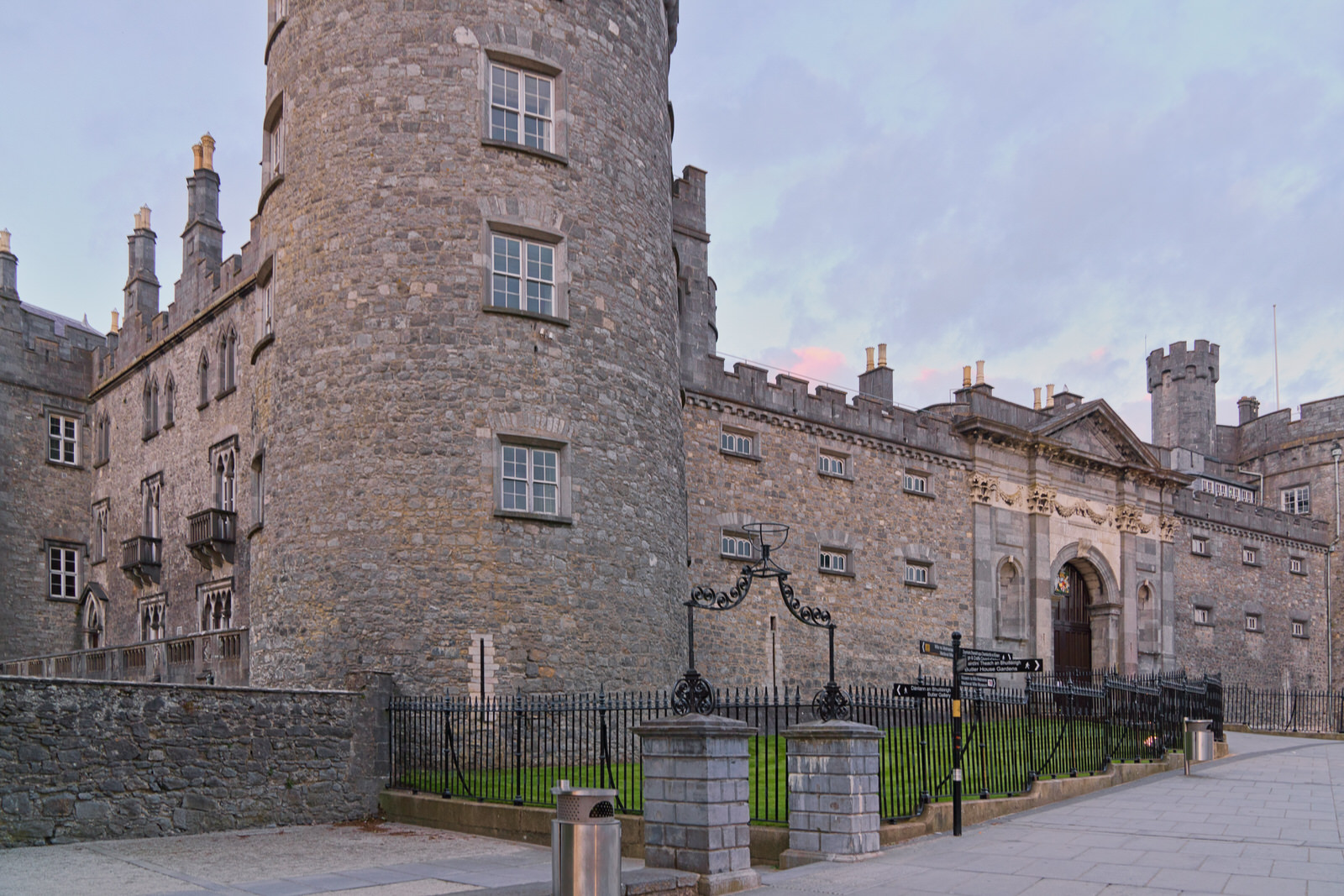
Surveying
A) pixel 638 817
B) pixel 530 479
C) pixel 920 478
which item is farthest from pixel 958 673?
pixel 920 478

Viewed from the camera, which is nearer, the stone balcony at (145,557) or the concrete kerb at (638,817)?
the concrete kerb at (638,817)

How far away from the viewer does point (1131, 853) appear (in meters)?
11.9

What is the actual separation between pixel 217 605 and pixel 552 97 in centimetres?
1387

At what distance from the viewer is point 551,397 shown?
63.7 ft

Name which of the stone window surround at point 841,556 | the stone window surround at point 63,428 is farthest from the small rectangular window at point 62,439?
the stone window surround at point 841,556

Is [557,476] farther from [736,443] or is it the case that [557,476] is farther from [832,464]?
[832,464]

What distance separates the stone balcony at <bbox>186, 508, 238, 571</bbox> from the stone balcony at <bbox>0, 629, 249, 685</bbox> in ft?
7.21

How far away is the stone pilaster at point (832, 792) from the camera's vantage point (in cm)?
1197

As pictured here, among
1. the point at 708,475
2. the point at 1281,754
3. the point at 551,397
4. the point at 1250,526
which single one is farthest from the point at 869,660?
the point at 1250,526

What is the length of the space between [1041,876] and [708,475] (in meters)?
16.7

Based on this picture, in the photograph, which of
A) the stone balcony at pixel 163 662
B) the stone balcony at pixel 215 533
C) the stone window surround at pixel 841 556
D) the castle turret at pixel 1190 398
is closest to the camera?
the stone balcony at pixel 163 662

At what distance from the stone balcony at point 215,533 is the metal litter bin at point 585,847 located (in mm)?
18993

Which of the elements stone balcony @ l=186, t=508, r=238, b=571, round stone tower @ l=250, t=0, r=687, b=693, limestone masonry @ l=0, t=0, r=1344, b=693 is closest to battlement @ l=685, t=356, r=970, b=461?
limestone masonry @ l=0, t=0, r=1344, b=693

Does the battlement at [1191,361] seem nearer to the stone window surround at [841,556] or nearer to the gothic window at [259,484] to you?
the stone window surround at [841,556]
